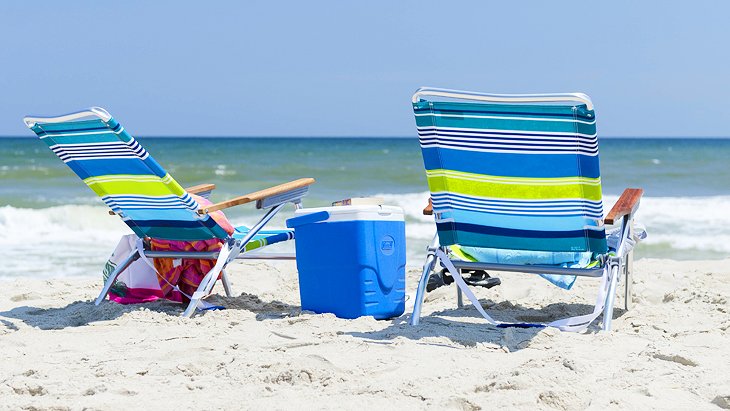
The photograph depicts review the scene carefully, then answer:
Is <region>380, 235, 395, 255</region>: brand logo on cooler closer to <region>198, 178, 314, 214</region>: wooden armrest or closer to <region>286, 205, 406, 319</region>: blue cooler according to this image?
<region>286, 205, 406, 319</region>: blue cooler

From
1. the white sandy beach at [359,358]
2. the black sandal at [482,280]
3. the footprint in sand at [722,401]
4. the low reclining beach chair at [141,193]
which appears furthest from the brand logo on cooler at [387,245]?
the footprint in sand at [722,401]

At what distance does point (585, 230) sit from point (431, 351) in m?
0.89

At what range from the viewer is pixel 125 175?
4559mm

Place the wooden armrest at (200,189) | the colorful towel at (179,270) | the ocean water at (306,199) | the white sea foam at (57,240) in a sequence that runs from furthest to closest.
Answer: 1. the ocean water at (306,199)
2. the white sea foam at (57,240)
3. the wooden armrest at (200,189)
4. the colorful towel at (179,270)

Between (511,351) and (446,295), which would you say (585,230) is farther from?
(446,295)

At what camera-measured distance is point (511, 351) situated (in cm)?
353

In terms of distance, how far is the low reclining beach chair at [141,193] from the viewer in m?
4.39

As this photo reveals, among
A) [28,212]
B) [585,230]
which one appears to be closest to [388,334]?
[585,230]

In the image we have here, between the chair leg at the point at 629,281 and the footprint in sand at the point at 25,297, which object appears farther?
the footprint in sand at the point at 25,297

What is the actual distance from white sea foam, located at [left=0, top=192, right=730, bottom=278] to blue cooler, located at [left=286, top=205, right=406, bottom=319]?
3.07m

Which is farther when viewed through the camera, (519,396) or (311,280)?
(311,280)

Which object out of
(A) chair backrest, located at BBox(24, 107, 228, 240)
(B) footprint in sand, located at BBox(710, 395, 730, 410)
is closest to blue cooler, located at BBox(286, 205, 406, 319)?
(A) chair backrest, located at BBox(24, 107, 228, 240)

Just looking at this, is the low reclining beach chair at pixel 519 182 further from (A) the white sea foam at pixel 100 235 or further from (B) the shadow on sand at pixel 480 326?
(A) the white sea foam at pixel 100 235

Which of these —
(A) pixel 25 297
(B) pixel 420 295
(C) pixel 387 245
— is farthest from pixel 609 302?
(A) pixel 25 297
